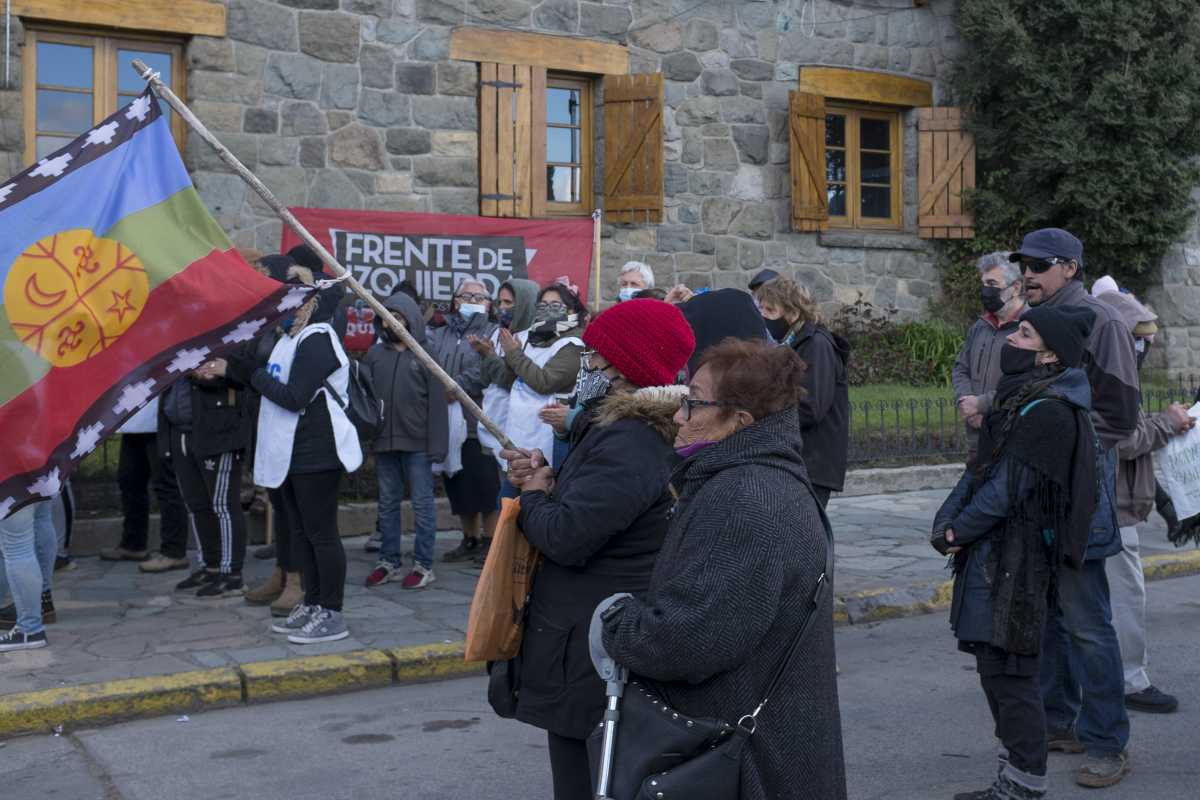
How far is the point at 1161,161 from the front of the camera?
16281 mm

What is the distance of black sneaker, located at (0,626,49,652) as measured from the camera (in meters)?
6.71

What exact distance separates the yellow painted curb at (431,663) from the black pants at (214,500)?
1.65 m

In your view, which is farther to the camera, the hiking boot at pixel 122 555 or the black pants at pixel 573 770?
the hiking boot at pixel 122 555

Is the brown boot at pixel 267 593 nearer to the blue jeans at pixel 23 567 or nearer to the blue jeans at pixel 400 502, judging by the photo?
the blue jeans at pixel 400 502

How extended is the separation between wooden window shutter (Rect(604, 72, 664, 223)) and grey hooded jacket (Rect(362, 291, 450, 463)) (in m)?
6.31

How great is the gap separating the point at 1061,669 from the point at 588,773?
274 cm

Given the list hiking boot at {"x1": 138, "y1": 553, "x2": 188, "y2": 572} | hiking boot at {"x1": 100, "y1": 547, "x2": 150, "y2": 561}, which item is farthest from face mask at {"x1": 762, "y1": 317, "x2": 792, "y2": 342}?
hiking boot at {"x1": 100, "y1": 547, "x2": 150, "y2": 561}

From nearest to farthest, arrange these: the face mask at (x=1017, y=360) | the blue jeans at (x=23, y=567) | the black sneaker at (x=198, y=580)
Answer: the face mask at (x=1017, y=360) < the blue jeans at (x=23, y=567) < the black sneaker at (x=198, y=580)

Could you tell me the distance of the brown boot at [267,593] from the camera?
7773 mm

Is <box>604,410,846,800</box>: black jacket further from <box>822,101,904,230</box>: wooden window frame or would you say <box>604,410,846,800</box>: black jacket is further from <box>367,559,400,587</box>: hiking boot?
<box>822,101,904,230</box>: wooden window frame

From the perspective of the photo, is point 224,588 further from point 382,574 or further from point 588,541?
point 588,541

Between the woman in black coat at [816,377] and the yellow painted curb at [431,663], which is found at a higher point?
the woman in black coat at [816,377]

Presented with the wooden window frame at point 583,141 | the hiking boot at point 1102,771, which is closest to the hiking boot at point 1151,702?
the hiking boot at point 1102,771

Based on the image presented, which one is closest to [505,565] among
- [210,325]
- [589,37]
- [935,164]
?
[210,325]
